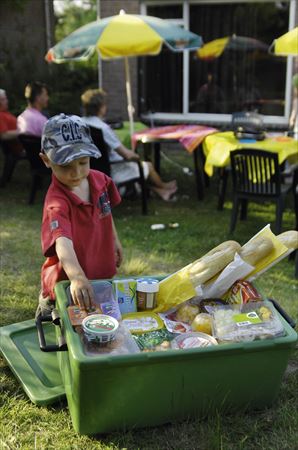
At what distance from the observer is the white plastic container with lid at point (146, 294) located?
8.59 ft

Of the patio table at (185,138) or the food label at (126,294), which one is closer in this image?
the food label at (126,294)

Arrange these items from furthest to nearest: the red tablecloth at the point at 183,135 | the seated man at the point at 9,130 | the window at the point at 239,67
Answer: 1. the window at the point at 239,67
2. the seated man at the point at 9,130
3. the red tablecloth at the point at 183,135

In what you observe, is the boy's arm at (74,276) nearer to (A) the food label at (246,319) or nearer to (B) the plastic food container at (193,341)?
(B) the plastic food container at (193,341)

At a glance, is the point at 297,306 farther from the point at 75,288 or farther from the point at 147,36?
the point at 147,36

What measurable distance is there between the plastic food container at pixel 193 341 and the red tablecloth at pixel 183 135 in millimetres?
4218

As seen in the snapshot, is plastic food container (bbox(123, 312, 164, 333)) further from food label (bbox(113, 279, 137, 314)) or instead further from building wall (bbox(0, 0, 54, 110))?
building wall (bbox(0, 0, 54, 110))

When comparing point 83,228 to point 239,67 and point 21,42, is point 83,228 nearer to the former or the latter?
point 239,67

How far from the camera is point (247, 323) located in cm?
234

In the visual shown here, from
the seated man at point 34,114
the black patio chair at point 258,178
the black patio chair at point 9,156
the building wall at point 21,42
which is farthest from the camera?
the building wall at point 21,42

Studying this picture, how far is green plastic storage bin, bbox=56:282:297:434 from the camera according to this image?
2.09 metres

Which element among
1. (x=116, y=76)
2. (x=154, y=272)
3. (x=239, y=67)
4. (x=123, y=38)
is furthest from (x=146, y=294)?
(x=116, y=76)

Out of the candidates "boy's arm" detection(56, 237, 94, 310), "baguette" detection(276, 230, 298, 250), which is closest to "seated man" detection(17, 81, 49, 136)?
"boy's arm" detection(56, 237, 94, 310)

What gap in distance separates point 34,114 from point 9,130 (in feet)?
2.31

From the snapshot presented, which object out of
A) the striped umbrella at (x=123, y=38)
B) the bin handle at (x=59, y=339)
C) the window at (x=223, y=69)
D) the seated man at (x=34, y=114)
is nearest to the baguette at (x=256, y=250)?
the bin handle at (x=59, y=339)
